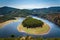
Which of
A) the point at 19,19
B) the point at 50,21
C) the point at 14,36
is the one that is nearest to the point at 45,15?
the point at 50,21

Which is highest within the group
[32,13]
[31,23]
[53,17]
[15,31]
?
[32,13]

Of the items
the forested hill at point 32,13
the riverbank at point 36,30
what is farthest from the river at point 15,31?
the forested hill at point 32,13

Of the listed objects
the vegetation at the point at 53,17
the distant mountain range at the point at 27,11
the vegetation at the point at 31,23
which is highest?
the distant mountain range at the point at 27,11

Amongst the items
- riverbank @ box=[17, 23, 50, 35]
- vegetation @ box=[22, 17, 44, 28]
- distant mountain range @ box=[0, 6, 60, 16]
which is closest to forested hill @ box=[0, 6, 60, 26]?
distant mountain range @ box=[0, 6, 60, 16]

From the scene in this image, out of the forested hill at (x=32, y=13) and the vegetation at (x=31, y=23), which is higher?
the forested hill at (x=32, y=13)

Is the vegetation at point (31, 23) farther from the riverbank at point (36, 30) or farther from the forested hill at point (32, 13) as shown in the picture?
the forested hill at point (32, 13)

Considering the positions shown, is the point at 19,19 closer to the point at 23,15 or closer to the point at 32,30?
the point at 23,15

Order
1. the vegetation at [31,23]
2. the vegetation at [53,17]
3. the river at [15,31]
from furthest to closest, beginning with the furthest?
the vegetation at [53,17]
the vegetation at [31,23]
the river at [15,31]

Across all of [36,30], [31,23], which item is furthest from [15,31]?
[36,30]

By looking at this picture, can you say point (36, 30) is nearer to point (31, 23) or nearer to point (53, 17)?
point (31, 23)

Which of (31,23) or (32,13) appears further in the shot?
(32,13)

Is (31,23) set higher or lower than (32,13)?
lower
